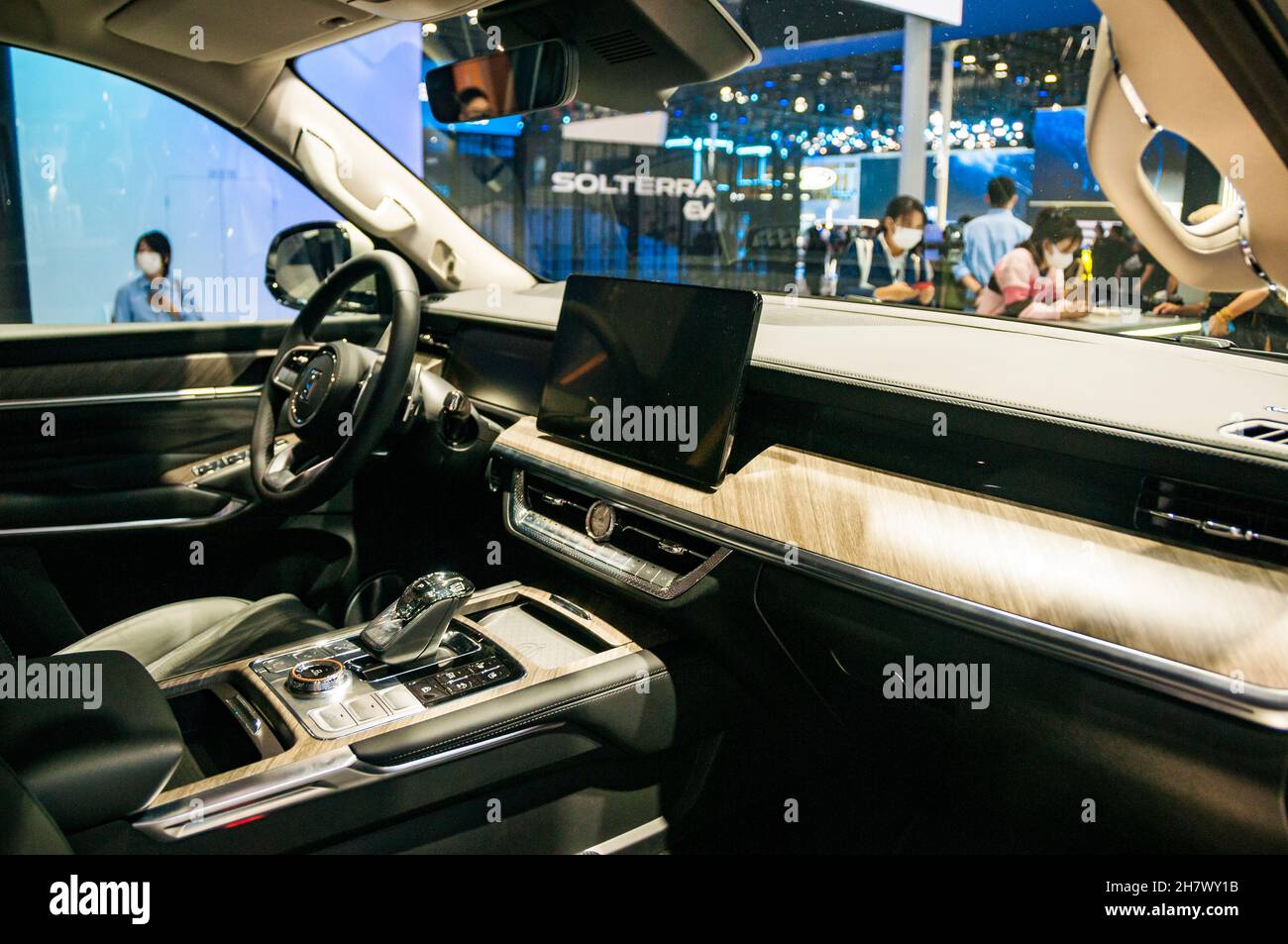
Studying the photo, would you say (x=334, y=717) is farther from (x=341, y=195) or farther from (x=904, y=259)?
(x=904, y=259)

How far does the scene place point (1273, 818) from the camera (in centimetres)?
127

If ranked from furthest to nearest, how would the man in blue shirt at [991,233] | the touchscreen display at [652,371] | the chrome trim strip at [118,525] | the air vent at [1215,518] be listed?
the man in blue shirt at [991,233]
the chrome trim strip at [118,525]
the touchscreen display at [652,371]
the air vent at [1215,518]

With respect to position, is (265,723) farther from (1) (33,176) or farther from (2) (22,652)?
(1) (33,176)

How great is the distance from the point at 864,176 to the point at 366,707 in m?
7.34

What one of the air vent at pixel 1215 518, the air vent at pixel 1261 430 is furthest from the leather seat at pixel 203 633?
the air vent at pixel 1261 430

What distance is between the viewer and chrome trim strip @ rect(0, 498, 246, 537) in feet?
8.54

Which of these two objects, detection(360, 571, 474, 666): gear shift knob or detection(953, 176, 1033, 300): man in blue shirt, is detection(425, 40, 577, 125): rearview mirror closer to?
detection(360, 571, 474, 666): gear shift knob

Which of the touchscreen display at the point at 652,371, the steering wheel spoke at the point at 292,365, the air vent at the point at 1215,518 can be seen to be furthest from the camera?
the steering wheel spoke at the point at 292,365

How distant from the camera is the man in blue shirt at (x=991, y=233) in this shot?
188 inches

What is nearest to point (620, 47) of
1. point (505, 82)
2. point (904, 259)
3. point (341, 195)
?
point (505, 82)

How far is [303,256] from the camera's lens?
10.6 feet

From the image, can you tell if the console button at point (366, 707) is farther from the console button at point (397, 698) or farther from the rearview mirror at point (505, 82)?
the rearview mirror at point (505, 82)

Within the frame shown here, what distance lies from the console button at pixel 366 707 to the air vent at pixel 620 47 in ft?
4.47

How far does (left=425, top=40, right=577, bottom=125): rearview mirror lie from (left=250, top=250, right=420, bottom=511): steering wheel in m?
0.39
